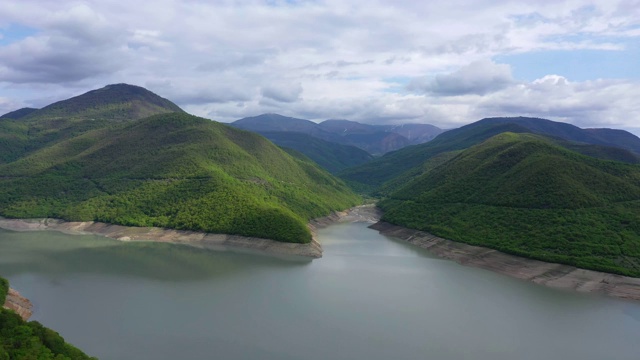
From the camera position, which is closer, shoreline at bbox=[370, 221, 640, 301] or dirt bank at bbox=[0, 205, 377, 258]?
shoreline at bbox=[370, 221, 640, 301]

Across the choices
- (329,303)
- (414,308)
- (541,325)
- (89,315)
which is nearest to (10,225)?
(89,315)

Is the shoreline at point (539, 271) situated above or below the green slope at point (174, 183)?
below

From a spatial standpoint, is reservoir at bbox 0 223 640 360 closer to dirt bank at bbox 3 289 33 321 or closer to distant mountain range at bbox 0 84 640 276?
dirt bank at bbox 3 289 33 321

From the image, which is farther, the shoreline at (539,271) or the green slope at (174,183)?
the green slope at (174,183)

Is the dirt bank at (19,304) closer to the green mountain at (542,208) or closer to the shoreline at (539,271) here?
the shoreline at (539,271)

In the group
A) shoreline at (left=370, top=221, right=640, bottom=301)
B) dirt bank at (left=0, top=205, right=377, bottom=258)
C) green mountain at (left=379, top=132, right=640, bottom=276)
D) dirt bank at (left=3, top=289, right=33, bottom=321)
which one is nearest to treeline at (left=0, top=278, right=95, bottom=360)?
dirt bank at (left=3, top=289, right=33, bottom=321)

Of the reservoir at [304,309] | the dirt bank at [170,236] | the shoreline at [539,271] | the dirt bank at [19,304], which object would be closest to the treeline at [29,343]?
the reservoir at [304,309]

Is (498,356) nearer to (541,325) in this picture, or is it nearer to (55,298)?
(541,325)

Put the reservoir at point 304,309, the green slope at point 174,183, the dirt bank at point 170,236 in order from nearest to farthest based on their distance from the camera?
1. the reservoir at point 304,309
2. the dirt bank at point 170,236
3. the green slope at point 174,183
